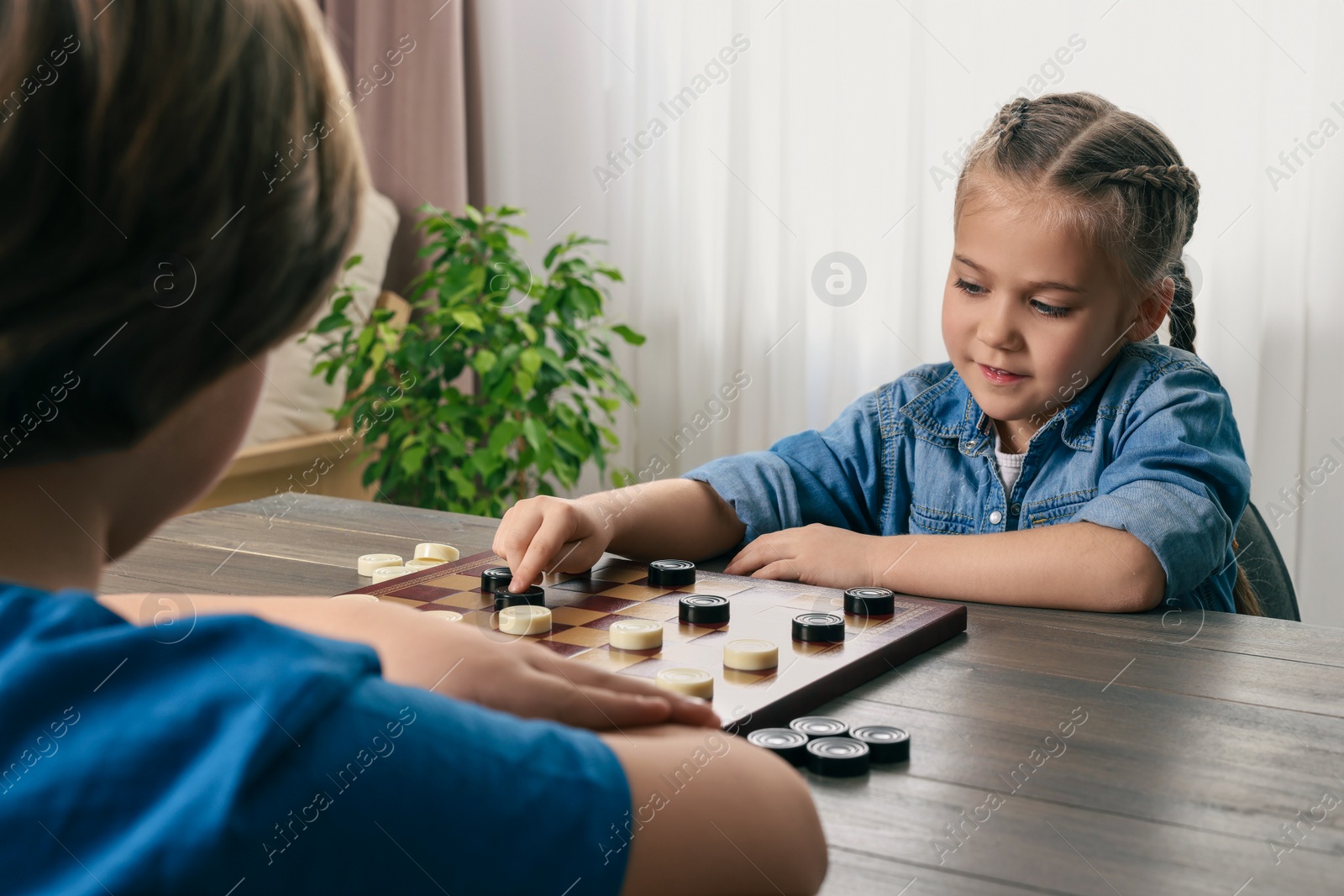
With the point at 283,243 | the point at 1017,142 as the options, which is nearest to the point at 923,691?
the point at 283,243

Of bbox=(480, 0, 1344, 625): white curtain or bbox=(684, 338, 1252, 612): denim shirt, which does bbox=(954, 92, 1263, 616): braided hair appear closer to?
bbox=(684, 338, 1252, 612): denim shirt

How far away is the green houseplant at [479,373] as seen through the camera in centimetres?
279

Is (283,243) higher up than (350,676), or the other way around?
(283,243)

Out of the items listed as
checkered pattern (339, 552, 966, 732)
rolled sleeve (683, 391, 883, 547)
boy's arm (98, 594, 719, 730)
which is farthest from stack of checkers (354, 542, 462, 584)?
boy's arm (98, 594, 719, 730)

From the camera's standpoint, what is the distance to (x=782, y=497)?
1427 millimetres

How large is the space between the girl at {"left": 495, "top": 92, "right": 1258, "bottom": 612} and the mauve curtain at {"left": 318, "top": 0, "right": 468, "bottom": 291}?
214 cm

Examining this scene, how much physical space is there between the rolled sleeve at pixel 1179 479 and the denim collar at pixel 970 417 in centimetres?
6

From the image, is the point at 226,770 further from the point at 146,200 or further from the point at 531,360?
the point at 531,360

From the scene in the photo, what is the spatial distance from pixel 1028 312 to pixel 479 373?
1.76 m

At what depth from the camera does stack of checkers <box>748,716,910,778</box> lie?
2.36 ft

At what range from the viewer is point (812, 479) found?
1.48 meters

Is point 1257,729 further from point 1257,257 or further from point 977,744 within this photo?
point 1257,257

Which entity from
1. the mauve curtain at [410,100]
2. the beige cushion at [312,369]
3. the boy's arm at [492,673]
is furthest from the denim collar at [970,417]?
the mauve curtain at [410,100]

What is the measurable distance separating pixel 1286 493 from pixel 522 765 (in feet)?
8.65
